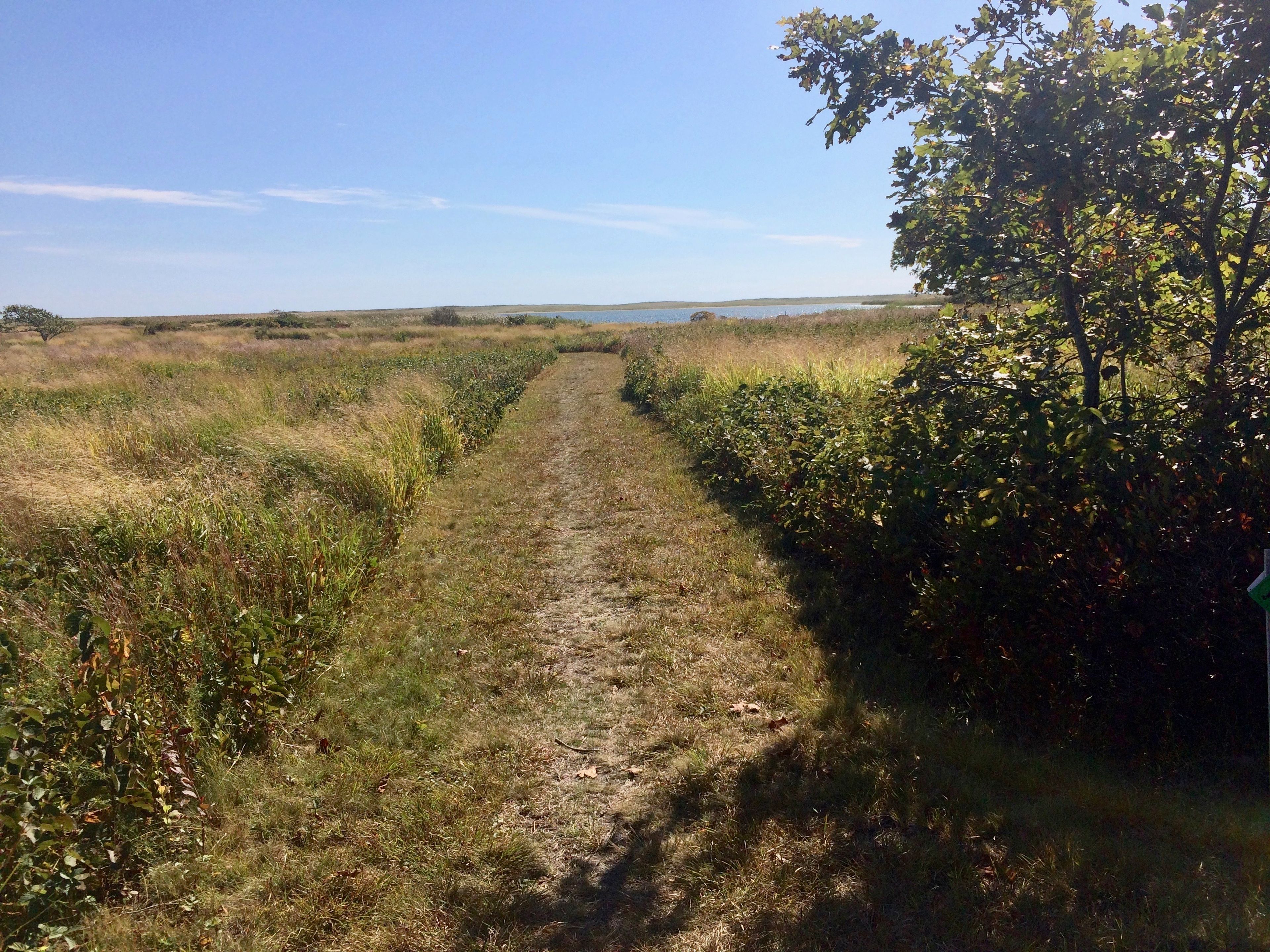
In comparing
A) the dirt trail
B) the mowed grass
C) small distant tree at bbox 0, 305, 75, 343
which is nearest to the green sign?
the mowed grass

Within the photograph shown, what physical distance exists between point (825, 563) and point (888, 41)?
164 inches

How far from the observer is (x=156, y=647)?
4.16m

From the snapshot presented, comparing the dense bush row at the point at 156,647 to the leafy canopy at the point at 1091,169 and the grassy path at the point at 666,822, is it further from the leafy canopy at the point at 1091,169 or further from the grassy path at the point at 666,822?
the leafy canopy at the point at 1091,169

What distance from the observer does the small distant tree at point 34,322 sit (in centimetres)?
5012

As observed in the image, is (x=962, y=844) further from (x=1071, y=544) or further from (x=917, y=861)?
(x=1071, y=544)

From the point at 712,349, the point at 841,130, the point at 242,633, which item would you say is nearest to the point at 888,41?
the point at 841,130

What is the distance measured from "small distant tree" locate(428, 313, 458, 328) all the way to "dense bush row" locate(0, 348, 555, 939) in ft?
217

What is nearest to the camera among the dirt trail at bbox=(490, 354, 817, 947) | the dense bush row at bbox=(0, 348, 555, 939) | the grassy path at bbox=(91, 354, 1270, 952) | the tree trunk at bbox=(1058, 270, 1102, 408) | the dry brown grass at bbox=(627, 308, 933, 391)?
the grassy path at bbox=(91, 354, 1270, 952)

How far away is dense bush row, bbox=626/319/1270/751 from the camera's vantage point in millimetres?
3219

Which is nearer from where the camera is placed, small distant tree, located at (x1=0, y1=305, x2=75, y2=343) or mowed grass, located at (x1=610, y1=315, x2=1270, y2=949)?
mowed grass, located at (x1=610, y1=315, x2=1270, y2=949)

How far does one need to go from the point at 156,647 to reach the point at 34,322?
2539 inches

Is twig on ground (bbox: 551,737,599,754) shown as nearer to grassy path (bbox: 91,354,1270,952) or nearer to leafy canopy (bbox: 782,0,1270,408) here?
grassy path (bbox: 91,354,1270,952)

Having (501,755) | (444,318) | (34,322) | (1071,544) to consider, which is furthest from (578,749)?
(444,318)

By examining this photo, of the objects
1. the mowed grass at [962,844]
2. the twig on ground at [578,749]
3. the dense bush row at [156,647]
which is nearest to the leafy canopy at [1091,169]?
the mowed grass at [962,844]
